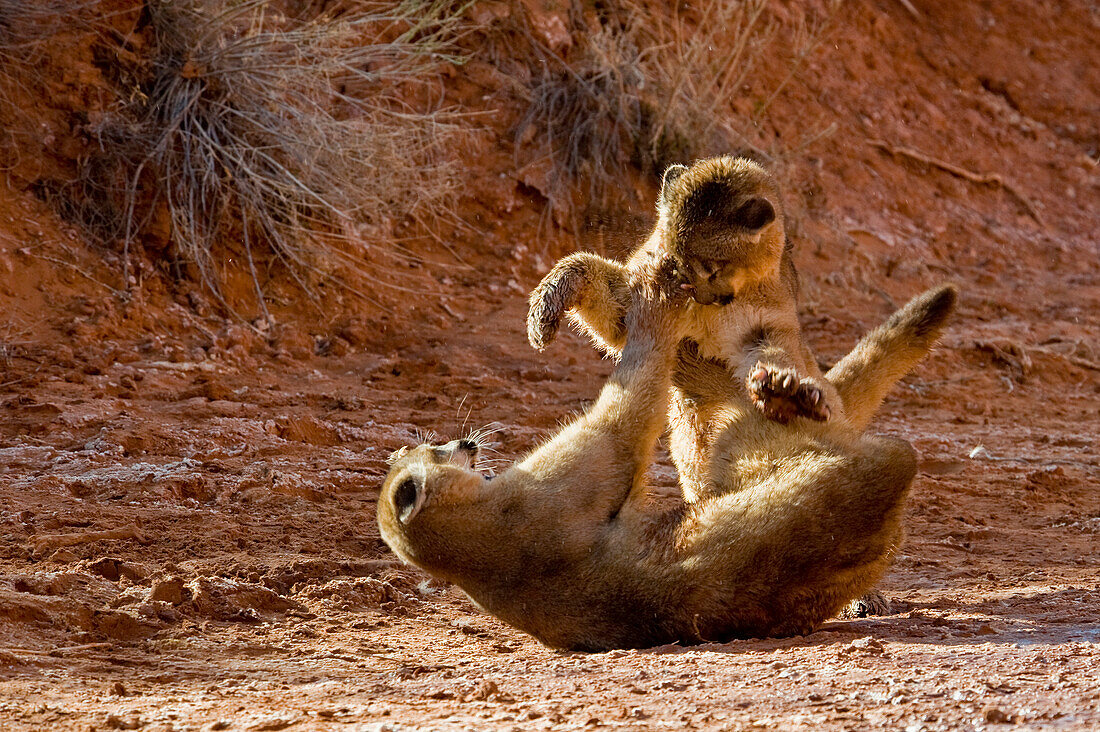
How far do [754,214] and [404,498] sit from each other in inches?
59.8

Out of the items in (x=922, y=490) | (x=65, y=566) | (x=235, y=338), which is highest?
(x=922, y=490)

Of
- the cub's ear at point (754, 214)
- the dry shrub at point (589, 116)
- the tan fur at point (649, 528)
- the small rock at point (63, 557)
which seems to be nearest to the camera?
the tan fur at point (649, 528)

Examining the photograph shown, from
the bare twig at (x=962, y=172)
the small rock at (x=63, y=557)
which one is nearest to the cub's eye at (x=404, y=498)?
the small rock at (x=63, y=557)

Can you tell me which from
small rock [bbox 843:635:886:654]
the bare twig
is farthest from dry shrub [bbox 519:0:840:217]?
small rock [bbox 843:635:886:654]

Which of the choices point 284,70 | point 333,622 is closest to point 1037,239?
point 284,70

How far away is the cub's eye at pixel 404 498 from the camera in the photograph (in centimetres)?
406

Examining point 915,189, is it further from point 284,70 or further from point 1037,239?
point 284,70

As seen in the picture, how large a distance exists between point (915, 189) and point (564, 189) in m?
4.68

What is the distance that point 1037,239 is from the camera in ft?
43.8

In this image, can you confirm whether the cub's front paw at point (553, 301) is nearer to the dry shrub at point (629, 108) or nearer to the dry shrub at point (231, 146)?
the dry shrub at point (231, 146)

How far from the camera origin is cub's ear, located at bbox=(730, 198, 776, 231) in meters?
4.40

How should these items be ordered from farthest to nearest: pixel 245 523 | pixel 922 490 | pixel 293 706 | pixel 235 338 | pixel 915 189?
pixel 915 189
pixel 235 338
pixel 922 490
pixel 245 523
pixel 293 706

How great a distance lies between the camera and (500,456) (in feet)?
21.6

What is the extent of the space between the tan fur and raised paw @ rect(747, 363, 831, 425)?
80 millimetres
